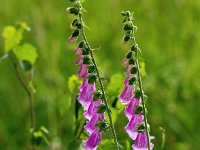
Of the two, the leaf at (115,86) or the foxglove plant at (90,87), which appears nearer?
the foxglove plant at (90,87)

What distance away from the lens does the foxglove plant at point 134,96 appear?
168 cm

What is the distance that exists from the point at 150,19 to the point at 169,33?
311 mm

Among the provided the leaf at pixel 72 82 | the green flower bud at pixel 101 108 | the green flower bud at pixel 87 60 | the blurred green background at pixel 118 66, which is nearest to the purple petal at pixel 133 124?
the green flower bud at pixel 101 108

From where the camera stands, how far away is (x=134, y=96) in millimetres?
1712

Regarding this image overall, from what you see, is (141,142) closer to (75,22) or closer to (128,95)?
(128,95)

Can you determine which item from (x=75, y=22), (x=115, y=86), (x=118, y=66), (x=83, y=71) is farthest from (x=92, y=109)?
(x=118, y=66)

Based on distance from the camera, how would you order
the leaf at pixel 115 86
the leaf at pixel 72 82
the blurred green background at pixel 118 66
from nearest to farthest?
the leaf at pixel 115 86 < the leaf at pixel 72 82 < the blurred green background at pixel 118 66

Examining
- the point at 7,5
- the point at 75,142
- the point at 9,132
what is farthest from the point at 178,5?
the point at 75,142

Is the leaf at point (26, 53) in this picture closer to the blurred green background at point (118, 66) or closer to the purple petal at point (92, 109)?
the purple petal at point (92, 109)

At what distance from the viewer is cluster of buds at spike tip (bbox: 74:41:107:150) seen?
1724 millimetres

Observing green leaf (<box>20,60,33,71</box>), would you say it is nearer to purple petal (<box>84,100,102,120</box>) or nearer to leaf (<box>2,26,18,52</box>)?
leaf (<box>2,26,18,52</box>)

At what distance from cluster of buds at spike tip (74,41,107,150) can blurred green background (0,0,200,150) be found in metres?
1.79

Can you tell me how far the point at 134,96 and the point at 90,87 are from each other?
0.17 m

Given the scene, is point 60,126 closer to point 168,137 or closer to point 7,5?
point 168,137
